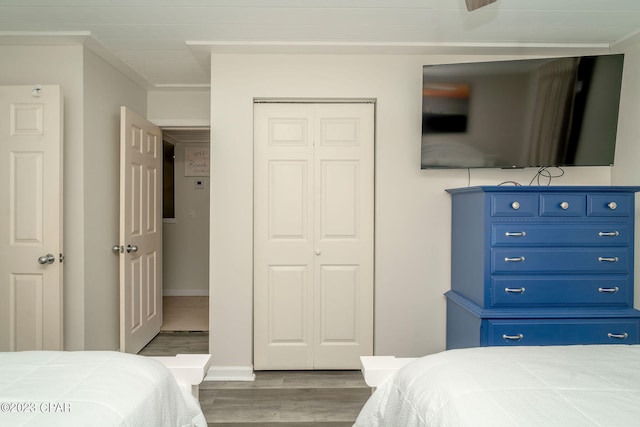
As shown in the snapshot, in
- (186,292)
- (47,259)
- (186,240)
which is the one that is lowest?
(186,292)

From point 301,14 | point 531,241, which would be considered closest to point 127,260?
point 301,14

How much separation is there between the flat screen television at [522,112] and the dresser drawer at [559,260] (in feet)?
2.02

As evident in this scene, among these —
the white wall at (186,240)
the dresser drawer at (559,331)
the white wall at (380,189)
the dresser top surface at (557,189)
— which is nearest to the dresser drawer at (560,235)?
the dresser top surface at (557,189)

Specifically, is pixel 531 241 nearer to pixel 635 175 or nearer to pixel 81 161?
pixel 635 175

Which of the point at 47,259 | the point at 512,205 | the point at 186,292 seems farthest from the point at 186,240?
the point at 512,205

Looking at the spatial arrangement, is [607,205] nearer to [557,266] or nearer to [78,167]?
[557,266]

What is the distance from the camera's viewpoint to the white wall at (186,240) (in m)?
5.95

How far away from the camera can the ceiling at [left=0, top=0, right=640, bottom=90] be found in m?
2.35

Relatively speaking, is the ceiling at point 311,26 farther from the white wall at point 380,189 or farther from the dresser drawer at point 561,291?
the dresser drawer at point 561,291

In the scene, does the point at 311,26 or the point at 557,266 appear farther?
the point at 311,26

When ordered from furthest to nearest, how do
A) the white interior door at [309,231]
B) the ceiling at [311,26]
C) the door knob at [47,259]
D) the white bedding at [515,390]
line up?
the white interior door at [309,231], the door knob at [47,259], the ceiling at [311,26], the white bedding at [515,390]

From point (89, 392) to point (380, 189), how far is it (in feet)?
7.71

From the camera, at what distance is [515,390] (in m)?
1.07

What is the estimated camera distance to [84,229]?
289 cm
